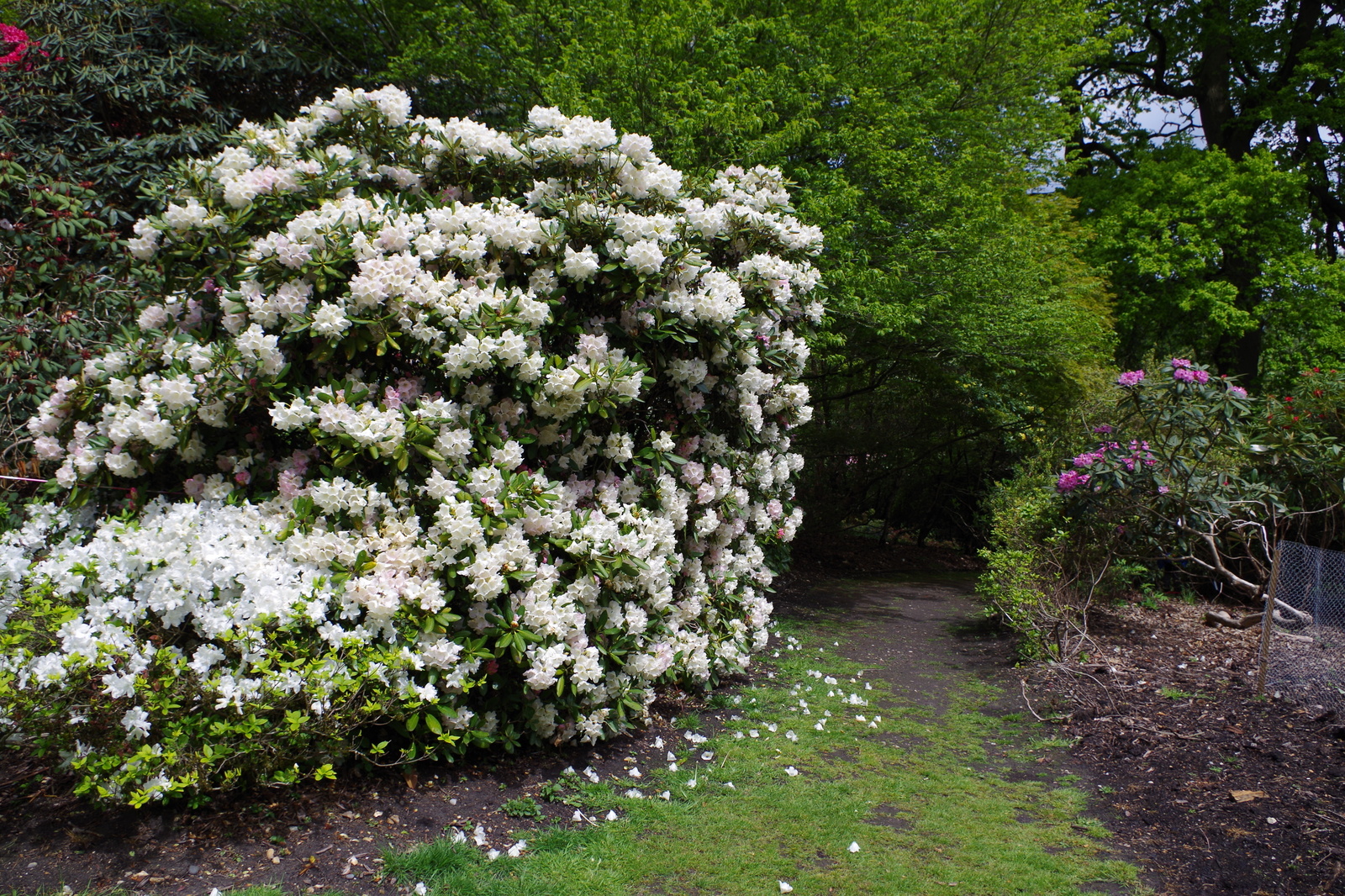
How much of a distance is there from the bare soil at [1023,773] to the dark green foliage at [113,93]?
5890 millimetres

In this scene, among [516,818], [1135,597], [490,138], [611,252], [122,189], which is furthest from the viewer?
[1135,597]

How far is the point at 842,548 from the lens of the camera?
13.8 meters

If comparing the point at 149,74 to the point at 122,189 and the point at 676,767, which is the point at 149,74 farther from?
the point at 676,767

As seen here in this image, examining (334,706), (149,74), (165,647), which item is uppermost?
(149,74)

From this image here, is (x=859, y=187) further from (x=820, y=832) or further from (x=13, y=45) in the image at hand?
(x=13, y=45)

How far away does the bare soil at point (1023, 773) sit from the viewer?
2760mm

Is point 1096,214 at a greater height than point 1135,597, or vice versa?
point 1096,214

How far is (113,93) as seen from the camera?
24.9 ft

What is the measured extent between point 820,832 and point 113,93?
8.81 meters

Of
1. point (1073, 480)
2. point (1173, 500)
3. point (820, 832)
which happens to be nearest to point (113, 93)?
point (820, 832)

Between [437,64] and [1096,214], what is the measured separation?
1425cm

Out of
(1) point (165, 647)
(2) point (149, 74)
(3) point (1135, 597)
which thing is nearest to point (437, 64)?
(2) point (149, 74)

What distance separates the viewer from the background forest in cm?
673

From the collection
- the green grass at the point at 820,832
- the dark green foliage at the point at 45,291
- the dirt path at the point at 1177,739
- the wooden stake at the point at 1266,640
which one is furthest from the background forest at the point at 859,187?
the green grass at the point at 820,832
